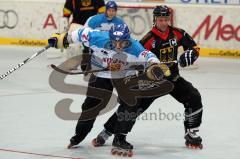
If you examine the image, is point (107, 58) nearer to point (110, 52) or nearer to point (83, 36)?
point (110, 52)

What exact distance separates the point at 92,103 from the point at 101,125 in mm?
1390

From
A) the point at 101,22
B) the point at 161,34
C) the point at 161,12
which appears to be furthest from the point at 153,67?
the point at 101,22

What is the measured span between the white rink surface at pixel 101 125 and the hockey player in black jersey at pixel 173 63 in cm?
22

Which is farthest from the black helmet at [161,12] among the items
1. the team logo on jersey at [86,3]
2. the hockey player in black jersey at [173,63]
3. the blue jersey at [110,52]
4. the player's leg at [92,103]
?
the team logo on jersey at [86,3]

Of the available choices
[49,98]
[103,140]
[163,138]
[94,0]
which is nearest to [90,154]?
[103,140]

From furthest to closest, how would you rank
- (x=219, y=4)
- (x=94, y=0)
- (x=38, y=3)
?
(x=38, y=3)
(x=219, y=4)
(x=94, y=0)

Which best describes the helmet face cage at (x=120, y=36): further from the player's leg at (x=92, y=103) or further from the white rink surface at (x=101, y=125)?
the white rink surface at (x=101, y=125)

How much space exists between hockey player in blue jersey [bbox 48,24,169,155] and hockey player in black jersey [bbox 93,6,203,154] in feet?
0.77

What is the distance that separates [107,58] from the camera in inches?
281

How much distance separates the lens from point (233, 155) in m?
7.16

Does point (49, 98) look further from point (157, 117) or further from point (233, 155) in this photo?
point (233, 155)

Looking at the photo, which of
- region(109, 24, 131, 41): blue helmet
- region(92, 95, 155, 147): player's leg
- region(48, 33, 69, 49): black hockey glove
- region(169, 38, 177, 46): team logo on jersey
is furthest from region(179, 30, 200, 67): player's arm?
region(48, 33, 69, 49): black hockey glove

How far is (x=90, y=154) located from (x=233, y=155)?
5.09 feet

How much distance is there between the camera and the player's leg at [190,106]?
726 centimetres
